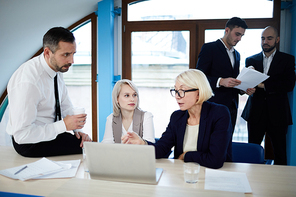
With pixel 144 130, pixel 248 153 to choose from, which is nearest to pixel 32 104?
pixel 144 130

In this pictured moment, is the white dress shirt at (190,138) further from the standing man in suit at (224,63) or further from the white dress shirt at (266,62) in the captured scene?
the white dress shirt at (266,62)

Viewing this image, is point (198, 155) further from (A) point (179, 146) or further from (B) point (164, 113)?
(B) point (164, 113)

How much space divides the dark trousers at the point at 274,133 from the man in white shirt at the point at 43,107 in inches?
75.8

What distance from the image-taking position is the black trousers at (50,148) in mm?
1705

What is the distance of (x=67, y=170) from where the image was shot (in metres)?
1.42

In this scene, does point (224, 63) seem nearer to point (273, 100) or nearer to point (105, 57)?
point (273, 100)

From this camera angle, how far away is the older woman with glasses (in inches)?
63.9

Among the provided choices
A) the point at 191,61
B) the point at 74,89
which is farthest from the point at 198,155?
the point at 74,89

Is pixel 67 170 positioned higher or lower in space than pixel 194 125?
lower

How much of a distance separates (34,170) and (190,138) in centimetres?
98

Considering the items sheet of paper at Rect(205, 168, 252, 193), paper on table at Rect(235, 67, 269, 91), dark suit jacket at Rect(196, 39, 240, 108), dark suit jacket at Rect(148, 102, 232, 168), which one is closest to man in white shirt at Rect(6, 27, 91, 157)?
dark suit jacket at Rect(148, 102, 232, 168)

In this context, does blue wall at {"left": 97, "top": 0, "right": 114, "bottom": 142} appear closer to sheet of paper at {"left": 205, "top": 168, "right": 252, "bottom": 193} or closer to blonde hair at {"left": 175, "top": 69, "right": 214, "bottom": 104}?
blonde hair at {"left": 175, "top": 69, "right": 214, "bottom": 104}

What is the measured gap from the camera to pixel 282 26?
349 cm

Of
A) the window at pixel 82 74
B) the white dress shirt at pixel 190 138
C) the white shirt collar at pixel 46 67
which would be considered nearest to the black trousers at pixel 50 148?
the white shirt collar at pixel 46 67
